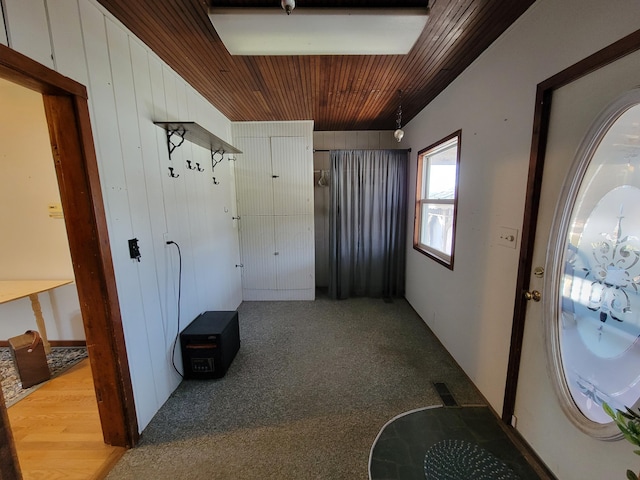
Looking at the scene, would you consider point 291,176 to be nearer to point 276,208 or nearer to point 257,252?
point 276,208

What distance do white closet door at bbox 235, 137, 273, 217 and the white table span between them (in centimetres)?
207

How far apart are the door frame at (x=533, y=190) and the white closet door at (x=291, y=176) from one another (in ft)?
8.35

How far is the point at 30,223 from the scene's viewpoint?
97.0 inches

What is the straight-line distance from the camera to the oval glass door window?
0.96 meters

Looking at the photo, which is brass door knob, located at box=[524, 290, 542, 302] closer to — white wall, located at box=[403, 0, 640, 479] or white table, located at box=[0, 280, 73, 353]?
white wall, located at box=[403, 0, 640, 479]

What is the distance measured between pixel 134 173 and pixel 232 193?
1.86 meters

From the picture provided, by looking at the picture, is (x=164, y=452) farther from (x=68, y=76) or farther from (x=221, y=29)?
(x=221, y=29)

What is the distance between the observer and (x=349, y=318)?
317 centimetres

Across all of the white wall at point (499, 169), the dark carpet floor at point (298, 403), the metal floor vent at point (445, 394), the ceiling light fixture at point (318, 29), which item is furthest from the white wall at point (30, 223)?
the white wall at point (499, 169)

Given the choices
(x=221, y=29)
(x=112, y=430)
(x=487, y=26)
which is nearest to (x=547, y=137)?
(x=487, y=26)

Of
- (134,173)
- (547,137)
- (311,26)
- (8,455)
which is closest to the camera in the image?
(8,455)

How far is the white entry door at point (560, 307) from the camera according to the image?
100cm

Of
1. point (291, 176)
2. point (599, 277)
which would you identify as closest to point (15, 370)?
point (291, 176)

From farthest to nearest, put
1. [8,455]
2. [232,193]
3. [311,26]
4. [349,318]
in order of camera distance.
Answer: [232,193] < [349,318] < [311,26] < [8,455]
